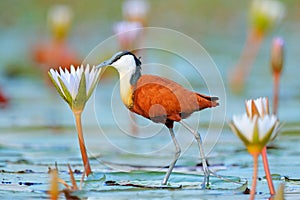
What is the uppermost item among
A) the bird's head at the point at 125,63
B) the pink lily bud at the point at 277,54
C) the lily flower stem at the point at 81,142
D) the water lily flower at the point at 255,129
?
the pink lily bud at the point at 277,54

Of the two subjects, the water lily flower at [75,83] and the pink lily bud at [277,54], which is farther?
the pink lily bud at [277,54]

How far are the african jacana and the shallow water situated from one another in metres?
0.31

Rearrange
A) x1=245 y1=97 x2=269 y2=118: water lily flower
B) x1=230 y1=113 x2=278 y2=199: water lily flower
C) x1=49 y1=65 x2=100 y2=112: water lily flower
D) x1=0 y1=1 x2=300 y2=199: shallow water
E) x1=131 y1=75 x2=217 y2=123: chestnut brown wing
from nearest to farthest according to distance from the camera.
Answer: x1=230 y1=113 x2=278 y2=199: water lily flower < x1=245 y1=97 x2=269 y2=118: water lily flower < x1=49 y1=65 x2=100 y2=112: water lily flower < x1=131 y1=75 x2=217 y2=123: chestnut brown wing < x1=0 y1=1 x2=300 y2=199: shallow water

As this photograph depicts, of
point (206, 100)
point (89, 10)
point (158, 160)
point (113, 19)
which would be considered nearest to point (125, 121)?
point (158, 160)

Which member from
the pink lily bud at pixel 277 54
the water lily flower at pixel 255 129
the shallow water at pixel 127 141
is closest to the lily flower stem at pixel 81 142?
the shallow water at pixel 127 141

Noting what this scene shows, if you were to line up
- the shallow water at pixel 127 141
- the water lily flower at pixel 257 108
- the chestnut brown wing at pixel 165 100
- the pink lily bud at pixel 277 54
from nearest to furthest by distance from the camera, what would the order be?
the water lily flower at pixel 257 108 < the chestnut brown wing at pixel 165 100 < the shallow water at pixel 127 141 < the pink lily bud at pixel 277 54

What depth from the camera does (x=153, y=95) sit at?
3.60 metres

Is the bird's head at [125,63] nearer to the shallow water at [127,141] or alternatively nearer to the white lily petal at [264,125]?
the shallow water at [127,141]

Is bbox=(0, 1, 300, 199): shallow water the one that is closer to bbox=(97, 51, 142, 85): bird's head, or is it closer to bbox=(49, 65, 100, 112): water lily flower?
bbox=(49, 65, 100, 112): water lily flower

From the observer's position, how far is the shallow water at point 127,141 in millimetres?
3828

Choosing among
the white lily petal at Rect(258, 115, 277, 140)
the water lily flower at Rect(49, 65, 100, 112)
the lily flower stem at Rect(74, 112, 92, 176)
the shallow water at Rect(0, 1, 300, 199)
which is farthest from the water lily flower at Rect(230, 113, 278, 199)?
the lily flower stem at Rect(74, 112, 92, 176)

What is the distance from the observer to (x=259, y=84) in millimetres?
8656

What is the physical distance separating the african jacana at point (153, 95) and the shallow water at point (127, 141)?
31cm

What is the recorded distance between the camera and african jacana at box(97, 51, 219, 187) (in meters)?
Answer: 3.59
